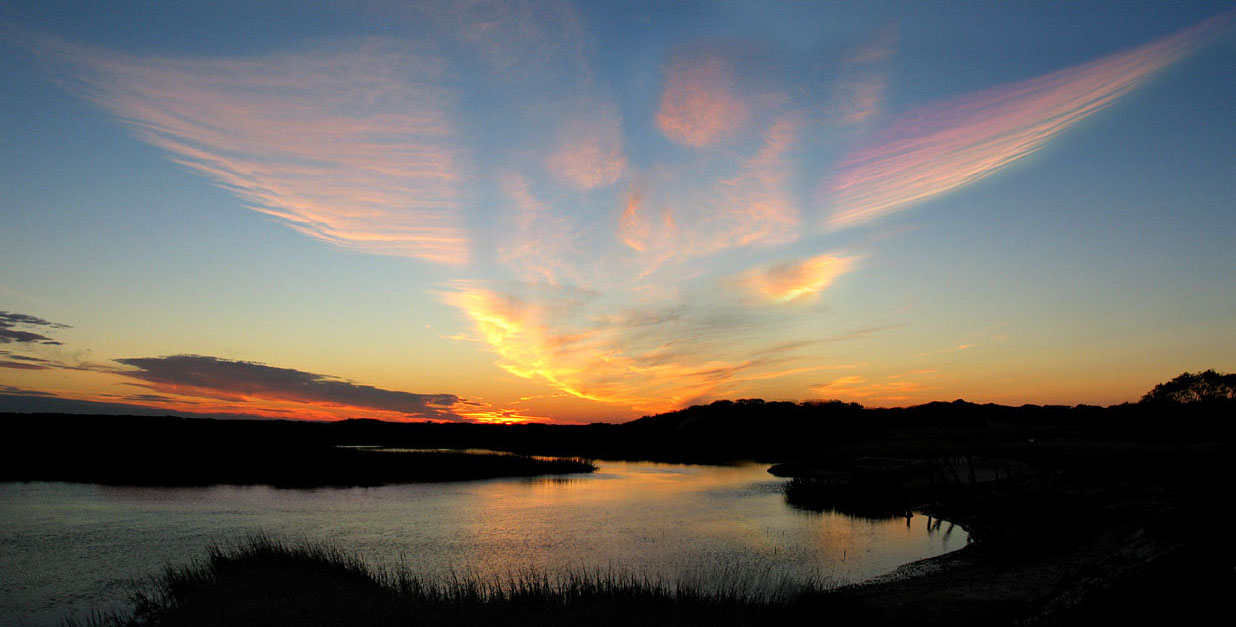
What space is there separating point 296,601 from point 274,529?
58.2 ft

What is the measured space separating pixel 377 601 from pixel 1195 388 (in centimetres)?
9107

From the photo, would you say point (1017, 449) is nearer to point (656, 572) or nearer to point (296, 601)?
point (656, 572)

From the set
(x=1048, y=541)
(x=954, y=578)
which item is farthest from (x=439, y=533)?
(x=1048, y=541)

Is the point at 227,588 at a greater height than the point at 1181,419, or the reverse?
the point at 1181,419

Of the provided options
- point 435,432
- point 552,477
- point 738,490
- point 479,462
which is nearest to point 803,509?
point 738,490

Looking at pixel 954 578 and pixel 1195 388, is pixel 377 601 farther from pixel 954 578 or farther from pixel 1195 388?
pixel 1195 388

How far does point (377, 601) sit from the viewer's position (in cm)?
1280

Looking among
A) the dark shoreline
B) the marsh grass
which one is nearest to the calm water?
the marsh grass

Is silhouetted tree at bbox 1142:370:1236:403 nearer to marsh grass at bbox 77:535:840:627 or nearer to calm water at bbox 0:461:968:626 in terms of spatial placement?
calm water at bbox 0:461:968:626

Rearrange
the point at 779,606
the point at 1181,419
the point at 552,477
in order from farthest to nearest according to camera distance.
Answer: the point at 552,477 < the point at 1181,419 < the point at 779,606

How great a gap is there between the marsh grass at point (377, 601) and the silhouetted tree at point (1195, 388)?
77.1m

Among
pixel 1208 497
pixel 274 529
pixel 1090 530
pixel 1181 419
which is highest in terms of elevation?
pixel 1181 419

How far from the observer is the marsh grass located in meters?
11.7

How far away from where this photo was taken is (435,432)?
133 meters
